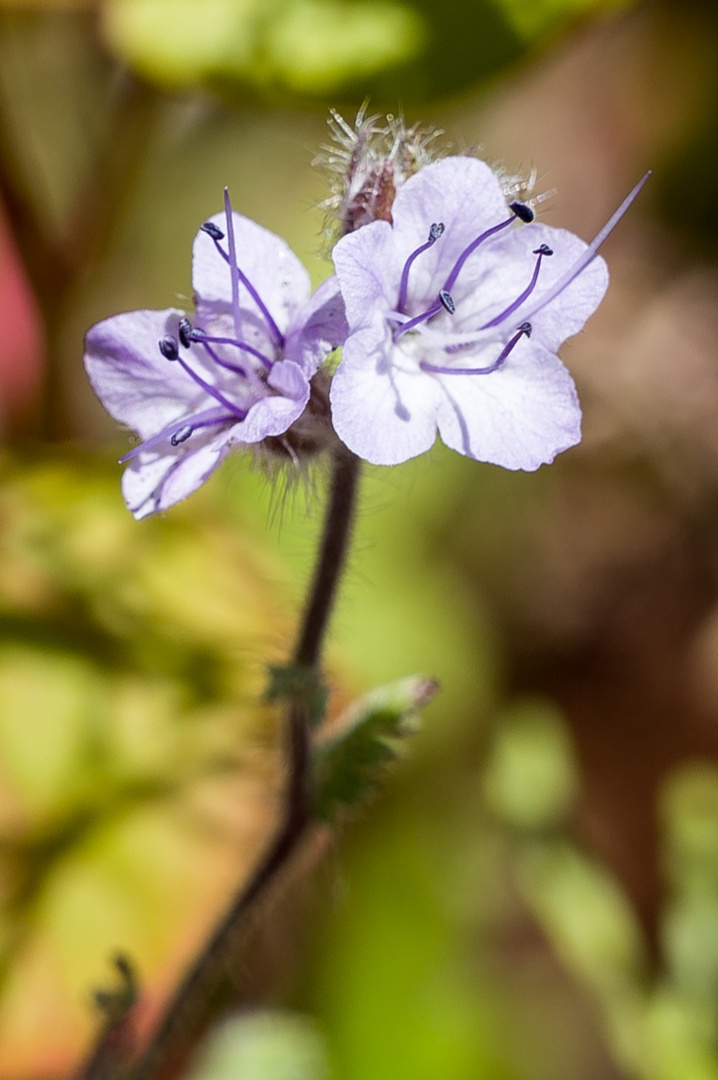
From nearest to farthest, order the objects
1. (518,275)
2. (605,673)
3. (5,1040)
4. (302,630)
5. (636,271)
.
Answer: (518,275) → (302,630) → (5,1040) → (605,673) → (636,271)

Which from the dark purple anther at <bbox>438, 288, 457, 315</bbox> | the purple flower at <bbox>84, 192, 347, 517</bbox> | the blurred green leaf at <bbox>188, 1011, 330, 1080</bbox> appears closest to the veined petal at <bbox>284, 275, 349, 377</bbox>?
the purple flower at <bbox>84, 192, 347, 517</bbox>

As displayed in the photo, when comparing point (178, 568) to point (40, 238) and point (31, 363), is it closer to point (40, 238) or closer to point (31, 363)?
point (31, 363)

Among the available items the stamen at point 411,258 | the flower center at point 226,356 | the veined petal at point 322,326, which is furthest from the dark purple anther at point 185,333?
the stamen at point 411,258

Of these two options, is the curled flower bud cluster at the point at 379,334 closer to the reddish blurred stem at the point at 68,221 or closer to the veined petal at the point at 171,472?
the veined petal at the point at 171,472

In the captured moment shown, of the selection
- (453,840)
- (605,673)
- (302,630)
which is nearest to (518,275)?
(302,630)

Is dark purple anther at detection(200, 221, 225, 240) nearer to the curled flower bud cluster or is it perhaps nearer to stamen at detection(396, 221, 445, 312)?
the curled flower bud cluster

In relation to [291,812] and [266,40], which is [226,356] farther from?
[266,40]

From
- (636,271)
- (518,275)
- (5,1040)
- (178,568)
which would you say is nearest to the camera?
(518,275)
